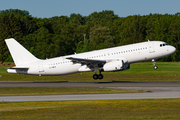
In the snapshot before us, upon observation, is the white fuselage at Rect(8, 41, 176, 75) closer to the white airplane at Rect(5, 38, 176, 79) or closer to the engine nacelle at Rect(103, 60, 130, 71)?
the white airplane at Rect(5, 38, 176, 79)

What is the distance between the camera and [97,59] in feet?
153

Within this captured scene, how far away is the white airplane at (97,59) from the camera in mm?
45125

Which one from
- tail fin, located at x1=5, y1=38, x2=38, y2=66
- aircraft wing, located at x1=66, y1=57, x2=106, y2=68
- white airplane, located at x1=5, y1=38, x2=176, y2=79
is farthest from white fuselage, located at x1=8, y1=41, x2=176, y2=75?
tail fin, located at x1=5, y1=38, x2=38, y2=66

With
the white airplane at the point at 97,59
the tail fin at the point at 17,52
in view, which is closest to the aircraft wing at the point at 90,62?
the white airplane at the point at 97,59

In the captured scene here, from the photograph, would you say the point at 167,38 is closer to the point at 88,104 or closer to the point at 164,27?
the point at 164,27

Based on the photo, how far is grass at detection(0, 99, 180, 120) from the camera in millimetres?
19094

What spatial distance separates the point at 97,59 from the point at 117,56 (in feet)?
10.3

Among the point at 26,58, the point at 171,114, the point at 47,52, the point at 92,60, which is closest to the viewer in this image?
the point at 171,114

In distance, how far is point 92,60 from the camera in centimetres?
4478

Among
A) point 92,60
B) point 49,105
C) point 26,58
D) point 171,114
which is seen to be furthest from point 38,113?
point 26,58

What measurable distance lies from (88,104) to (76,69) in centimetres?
2356

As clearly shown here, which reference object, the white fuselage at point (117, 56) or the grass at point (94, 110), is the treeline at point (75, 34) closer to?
the white fuselage at point (117, 56)

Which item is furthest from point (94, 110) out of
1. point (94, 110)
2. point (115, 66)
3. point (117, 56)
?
point (117, 56)

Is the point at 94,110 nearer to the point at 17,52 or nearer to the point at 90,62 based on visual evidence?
the point at 90,62
